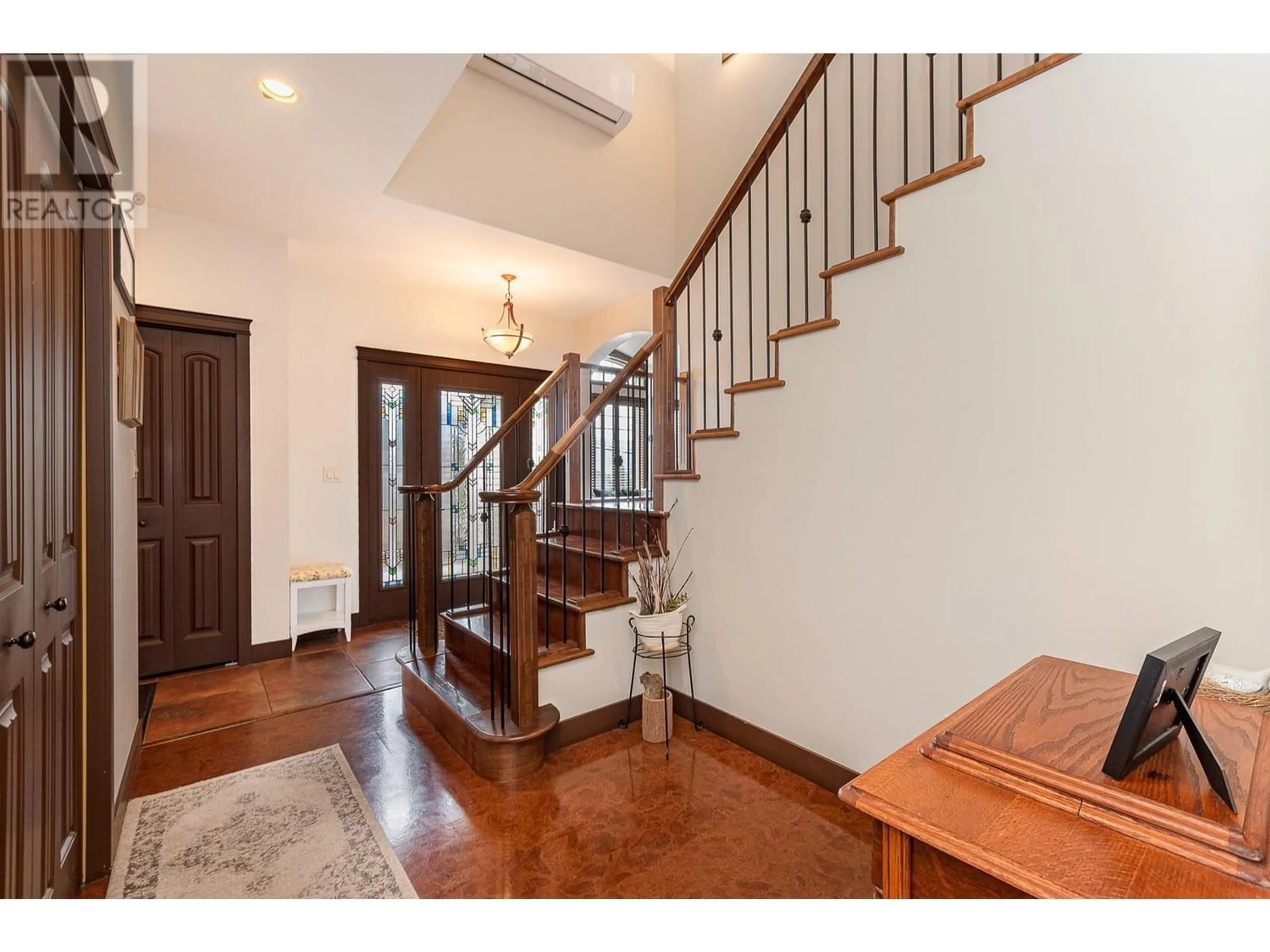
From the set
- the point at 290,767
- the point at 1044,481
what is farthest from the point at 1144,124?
the point at 290,767

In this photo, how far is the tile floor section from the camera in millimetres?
2754

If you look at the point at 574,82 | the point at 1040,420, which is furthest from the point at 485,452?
the point at 1040,420

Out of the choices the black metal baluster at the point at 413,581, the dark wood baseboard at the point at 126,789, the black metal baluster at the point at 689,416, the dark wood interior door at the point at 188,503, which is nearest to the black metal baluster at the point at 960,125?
the black metal baluster at the point at 689,416

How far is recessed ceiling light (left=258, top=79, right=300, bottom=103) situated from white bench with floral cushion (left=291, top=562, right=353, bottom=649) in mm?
2812

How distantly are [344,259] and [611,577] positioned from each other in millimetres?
3226

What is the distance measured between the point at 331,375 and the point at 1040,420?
14.7ft

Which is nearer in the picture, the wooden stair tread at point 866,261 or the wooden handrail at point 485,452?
the wooden stair tread at point 866,261

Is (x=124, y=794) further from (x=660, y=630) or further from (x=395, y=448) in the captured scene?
(x=395, y=448)

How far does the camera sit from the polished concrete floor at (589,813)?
1.65m

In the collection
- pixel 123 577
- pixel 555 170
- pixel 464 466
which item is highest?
pixel 555 170

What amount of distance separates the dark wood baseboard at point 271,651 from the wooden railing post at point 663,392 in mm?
2742

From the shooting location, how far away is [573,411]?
4.03 m

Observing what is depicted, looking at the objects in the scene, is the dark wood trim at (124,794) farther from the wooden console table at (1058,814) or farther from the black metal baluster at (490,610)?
the wooden console table at (1058,814)

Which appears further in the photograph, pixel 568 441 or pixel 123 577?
pixel 568 441
